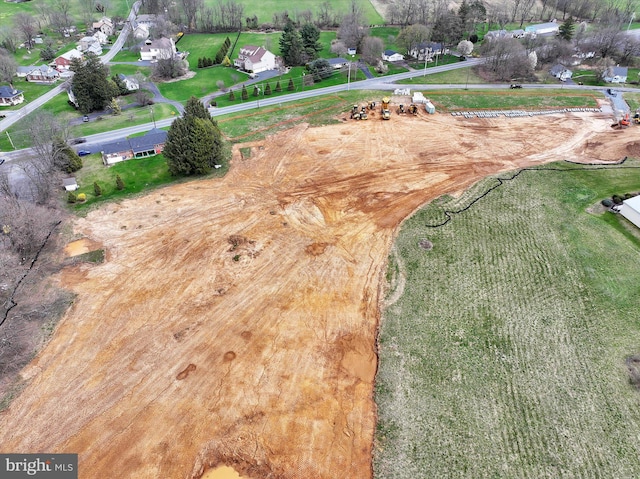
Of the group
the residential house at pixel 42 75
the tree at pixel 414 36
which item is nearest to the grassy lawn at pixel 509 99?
the tree at pixel 414 36

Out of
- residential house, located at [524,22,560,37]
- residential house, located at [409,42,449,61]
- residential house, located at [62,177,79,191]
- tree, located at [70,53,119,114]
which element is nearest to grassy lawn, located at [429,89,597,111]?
residential house, located at [409,42,449,61]

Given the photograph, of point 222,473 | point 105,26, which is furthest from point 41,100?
point 222,473

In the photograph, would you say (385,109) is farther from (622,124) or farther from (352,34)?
(352,34)

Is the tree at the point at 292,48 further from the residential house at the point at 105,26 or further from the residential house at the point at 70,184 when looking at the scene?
the residential house at the point at 105,26

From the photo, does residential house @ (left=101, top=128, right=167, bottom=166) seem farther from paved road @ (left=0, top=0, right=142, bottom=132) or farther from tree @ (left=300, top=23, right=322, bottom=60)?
tree @ (left=300, top=23, right=322, bottom=60)

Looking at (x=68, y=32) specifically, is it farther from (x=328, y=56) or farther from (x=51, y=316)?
(x=51, y=316)

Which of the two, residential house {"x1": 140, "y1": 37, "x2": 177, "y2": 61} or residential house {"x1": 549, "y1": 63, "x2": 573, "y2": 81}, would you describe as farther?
residential house {"x1": 140, "y1": 37, "x2": 177, "y2": 61}
